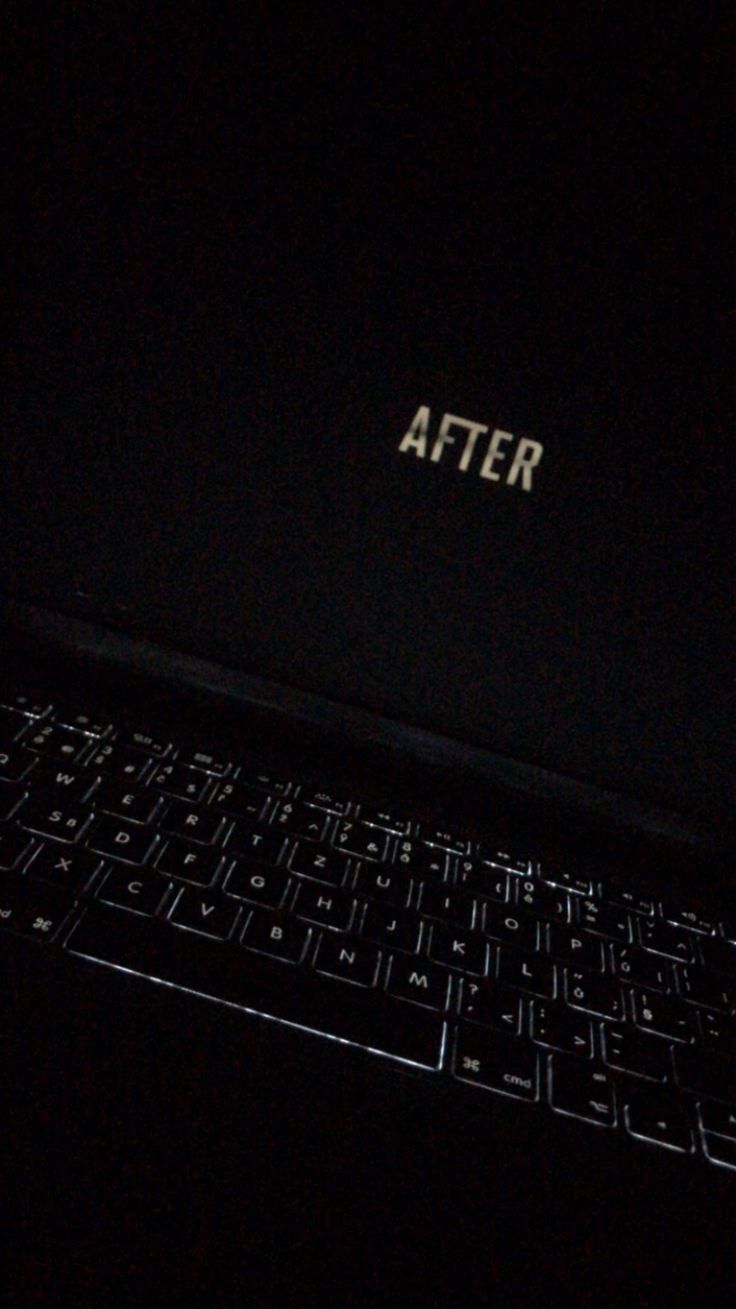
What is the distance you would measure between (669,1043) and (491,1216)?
0.19 m

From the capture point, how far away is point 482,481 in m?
0.70

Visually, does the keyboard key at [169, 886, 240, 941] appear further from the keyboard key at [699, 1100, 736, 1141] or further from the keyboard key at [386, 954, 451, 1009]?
the keyboard key at [699, 1100, 736, 1141]

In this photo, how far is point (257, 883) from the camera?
0.54 meters

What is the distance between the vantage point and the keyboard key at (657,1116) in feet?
1.53

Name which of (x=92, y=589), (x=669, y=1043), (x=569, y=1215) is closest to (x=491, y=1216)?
(x=569, y=1215)

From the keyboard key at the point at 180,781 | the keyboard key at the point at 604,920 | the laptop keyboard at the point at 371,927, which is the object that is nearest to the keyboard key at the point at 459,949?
the laptop keyboard at the point at 371,927

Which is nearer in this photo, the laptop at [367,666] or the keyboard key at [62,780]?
the laptop at [367,666]

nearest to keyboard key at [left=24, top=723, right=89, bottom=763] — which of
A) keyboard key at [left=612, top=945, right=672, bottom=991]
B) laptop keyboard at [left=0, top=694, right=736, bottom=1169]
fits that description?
laptop keyboard at [left=0, top=694, right=736, bottom=1169]

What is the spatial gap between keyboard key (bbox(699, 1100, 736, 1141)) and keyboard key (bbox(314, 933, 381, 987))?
222 millimetres

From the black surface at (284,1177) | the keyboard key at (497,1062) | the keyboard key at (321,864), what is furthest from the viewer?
the keyboard key at (321,864)

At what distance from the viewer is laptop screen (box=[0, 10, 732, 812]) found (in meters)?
→ 0.61

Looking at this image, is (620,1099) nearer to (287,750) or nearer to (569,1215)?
(569,1215)

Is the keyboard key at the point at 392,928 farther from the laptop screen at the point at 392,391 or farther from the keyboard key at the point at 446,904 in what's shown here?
the laptop screen at the point at 392,391

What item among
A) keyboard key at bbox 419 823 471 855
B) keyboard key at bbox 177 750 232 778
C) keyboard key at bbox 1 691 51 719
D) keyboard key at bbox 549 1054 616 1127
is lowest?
keyboard key at bbox 549 1054 616 1127
